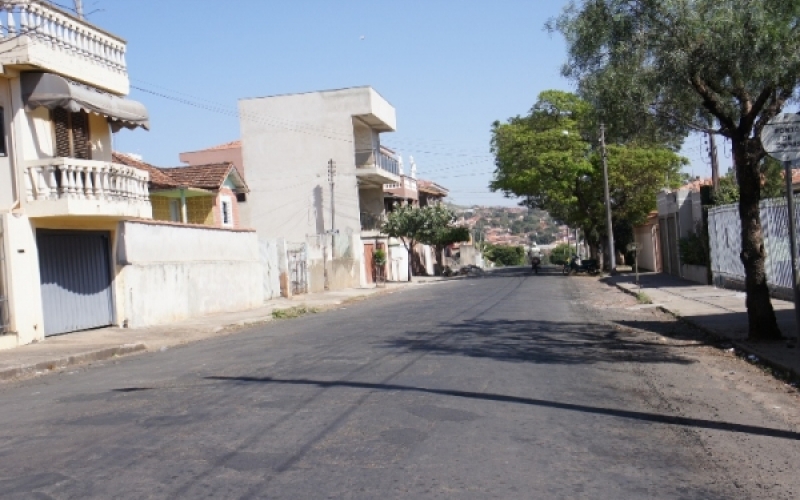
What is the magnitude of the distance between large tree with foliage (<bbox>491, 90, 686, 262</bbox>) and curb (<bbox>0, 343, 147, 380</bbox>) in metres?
34.1

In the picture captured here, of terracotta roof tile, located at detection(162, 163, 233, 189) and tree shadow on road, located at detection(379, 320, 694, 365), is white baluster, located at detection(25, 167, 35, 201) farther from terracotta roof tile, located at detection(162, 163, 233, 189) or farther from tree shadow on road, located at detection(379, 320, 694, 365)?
terracotta roof tile, located at detection(162, 163, 233, 189)

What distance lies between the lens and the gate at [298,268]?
130ft

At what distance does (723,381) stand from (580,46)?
5532 mm

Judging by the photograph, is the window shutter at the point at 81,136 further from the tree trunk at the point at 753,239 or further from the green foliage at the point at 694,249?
the green foliage at the point at 694,249

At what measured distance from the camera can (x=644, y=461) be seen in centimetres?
686

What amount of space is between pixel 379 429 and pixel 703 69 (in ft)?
24.8

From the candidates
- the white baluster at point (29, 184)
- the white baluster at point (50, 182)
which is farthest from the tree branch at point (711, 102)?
the white baluster at point (29, 184)

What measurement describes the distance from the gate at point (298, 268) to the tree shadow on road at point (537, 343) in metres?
21.5

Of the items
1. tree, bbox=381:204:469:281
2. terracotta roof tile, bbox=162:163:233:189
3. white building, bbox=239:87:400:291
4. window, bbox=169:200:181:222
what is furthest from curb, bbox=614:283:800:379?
tree, bbox=381:204:469:281

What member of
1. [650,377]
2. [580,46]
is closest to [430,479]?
[650,377]

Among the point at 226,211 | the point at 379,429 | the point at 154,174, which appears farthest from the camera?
the point at 226,211

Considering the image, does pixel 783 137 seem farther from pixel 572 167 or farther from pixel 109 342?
pixel 572 167

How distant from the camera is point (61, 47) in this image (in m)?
19.6

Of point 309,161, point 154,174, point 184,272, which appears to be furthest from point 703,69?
point 309,161
